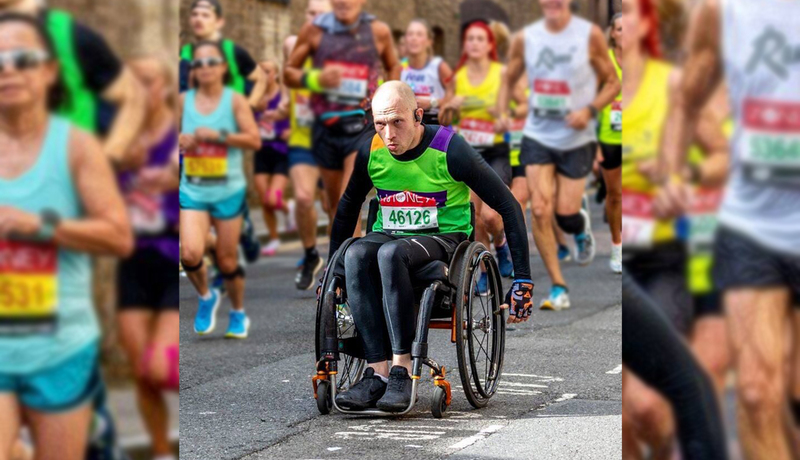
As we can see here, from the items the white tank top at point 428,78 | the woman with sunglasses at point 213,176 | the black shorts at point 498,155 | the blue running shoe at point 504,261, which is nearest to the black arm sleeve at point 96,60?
the woman with sunglasses at point 213,176

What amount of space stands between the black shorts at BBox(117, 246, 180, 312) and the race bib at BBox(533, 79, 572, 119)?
692 cm

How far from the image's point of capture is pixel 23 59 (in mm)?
2520

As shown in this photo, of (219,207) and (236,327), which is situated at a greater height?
(219,207)

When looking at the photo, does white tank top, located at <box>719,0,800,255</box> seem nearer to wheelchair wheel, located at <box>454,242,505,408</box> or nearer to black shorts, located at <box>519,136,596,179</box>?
wheelchair wheel, located at <box>454,242,505,408</box>

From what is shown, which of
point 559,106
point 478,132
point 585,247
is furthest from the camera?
point 585,247

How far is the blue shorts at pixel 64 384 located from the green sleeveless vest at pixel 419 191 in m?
3.64

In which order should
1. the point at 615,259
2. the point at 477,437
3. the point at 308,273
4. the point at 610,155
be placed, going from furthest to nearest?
1. the point at 615,259
2. the point at 610,155
3. the point at 308,273
4. the point at 477,437

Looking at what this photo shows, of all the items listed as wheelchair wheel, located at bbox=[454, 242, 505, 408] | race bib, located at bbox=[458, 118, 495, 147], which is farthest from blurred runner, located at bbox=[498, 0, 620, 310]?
wheelchair wheel, located at bbox=[454, 242, 505, 408]

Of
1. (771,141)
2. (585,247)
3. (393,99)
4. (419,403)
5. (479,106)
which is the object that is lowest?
(585,247)

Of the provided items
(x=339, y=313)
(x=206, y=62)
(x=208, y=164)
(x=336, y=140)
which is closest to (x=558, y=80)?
(x=336, y=140)

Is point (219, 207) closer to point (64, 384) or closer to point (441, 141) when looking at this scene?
point (441, 141)

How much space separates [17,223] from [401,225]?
12.5 feet

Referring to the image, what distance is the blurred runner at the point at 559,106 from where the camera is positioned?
30.5 ft

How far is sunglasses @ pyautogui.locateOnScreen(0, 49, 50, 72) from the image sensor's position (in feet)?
8.23
